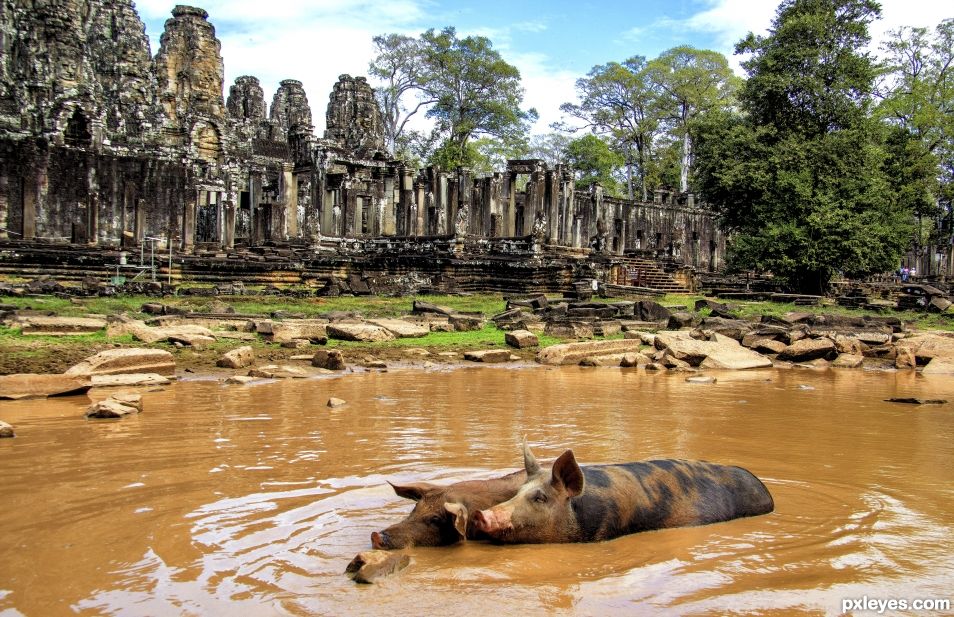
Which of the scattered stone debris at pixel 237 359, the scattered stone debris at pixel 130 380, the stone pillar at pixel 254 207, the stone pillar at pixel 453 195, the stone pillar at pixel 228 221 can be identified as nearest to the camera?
the scattered stone debris at pixel 130 380

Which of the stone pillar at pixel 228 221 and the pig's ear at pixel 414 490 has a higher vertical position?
the stone pillar at pixel 228 221

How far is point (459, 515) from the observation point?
348 cm

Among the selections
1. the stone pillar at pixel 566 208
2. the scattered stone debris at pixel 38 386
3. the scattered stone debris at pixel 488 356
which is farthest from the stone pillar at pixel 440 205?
the scattered stone debris at pixel 38 386

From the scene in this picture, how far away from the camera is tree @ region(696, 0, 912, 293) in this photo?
25.0m

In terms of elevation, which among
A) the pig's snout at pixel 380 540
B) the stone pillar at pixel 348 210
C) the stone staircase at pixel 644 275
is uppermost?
the stone pillar at pixel 348 210

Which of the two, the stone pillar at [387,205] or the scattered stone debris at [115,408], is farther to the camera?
the stone pillar at [387,205]

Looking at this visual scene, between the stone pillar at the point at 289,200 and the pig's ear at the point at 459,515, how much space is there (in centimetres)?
2714

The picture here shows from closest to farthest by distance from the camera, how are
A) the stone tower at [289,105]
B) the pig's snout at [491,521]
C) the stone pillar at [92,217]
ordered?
the pig's snout at [491,521] < the stone pillar at [92,217] < the stone tower at [289,105]

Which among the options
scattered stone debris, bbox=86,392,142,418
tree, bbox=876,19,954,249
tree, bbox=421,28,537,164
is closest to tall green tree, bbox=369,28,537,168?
tree, bbox=421,28,537,164

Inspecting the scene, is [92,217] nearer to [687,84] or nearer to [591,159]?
[591,159]

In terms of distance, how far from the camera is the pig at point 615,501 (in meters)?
3.54

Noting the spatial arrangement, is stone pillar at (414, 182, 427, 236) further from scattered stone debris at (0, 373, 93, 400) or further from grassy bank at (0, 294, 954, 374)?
scattered stone debris at (0, 373, 93, 400)

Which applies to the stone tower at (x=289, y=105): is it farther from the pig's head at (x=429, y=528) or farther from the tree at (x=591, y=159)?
the pig's head at (x=429, y=528)

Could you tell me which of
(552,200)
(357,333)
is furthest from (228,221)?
(357,333)
